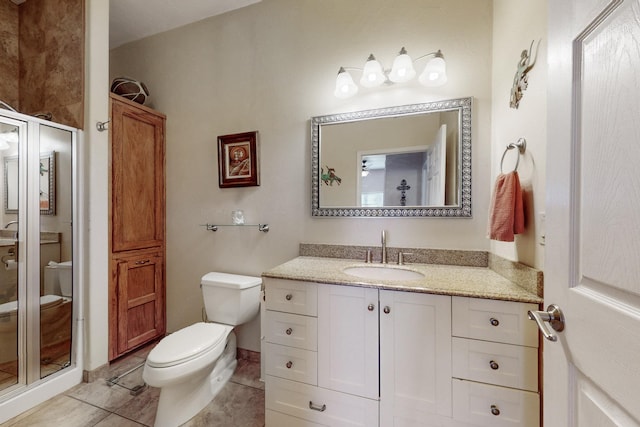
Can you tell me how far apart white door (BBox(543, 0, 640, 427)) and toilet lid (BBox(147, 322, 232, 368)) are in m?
1.52

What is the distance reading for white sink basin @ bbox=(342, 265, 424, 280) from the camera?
1.58 metres

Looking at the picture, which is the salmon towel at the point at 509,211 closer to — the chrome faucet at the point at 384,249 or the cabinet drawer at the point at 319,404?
the chrome faucet at the point at 384,249

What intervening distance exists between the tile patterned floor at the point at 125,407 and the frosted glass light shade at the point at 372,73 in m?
2.17

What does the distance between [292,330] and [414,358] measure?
61cm

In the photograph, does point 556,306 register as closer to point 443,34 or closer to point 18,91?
point 443,34

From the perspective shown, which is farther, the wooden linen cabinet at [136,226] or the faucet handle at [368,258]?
the wooden linen cabinet at [136,226]

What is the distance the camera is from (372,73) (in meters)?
1.68

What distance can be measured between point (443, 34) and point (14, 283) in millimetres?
3056

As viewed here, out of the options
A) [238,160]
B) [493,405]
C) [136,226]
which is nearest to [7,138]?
[136,226]

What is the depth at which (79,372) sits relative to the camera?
180 cm

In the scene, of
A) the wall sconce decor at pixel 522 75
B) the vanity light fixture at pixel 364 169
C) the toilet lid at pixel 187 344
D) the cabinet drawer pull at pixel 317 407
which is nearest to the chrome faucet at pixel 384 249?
the vanity light fixture at pixel 364 169

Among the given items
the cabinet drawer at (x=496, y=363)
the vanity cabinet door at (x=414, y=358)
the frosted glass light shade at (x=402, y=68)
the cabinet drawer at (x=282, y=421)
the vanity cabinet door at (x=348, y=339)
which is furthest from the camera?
the frosted glass light shade at (x=402, y=68)

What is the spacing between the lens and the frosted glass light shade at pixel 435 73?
5.06 feet

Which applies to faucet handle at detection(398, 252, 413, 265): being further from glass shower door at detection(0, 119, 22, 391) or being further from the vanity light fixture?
glass shower door at detection(0, 119, 22, 391)
